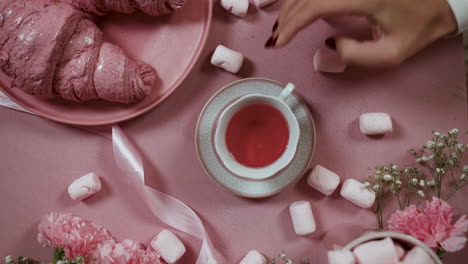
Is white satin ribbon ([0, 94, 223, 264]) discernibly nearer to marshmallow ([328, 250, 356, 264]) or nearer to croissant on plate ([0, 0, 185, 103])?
croissant on plate ([0, 0, 185, 103])

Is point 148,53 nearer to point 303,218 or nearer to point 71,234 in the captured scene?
point 71,234

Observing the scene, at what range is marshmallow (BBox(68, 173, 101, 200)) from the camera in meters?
1.32

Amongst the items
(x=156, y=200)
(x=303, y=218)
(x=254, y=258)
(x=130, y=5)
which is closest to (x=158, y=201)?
(x=156, y=200)

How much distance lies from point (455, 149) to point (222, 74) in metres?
0.80

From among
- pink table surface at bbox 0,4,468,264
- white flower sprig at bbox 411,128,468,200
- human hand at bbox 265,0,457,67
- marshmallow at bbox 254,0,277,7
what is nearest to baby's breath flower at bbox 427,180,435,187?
white flower sprig at bbox 411,128,468,200

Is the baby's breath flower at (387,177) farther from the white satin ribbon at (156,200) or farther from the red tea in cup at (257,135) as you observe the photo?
the white satin ribbon at (156,200)

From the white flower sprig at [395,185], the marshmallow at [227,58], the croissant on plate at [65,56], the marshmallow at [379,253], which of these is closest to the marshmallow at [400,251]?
the marshmallow at [379,253]

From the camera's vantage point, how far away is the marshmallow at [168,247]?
4.25 ft

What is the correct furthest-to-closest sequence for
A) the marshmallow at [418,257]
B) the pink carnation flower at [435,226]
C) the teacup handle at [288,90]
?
the teacup handle at [288,90] → the pink carnation flower at [435,226] → the marshmallow at [418,257]

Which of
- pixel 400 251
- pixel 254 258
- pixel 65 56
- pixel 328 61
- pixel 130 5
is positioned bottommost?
pixel 254 258

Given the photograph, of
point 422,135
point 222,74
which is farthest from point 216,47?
point 422,135

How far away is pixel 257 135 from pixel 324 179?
0.84ft

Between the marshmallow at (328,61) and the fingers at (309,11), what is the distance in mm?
182

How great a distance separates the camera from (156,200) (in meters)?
1.33
